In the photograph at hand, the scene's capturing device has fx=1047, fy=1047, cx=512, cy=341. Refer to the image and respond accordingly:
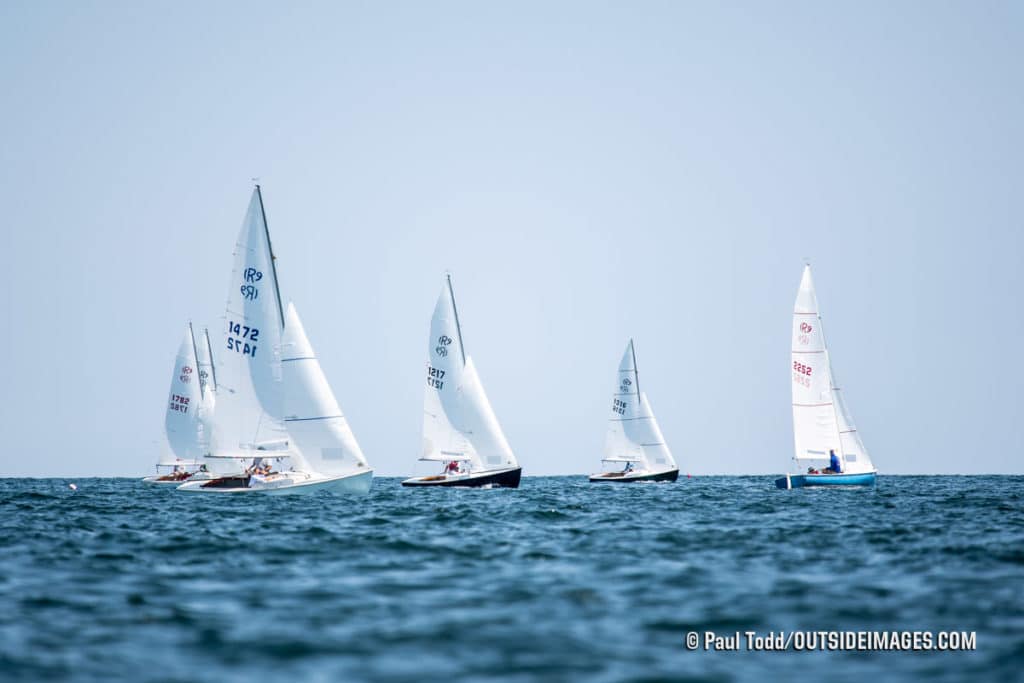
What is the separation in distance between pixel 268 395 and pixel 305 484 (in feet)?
14.8

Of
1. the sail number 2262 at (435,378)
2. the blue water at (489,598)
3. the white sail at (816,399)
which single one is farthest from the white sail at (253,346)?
the white sail at (816,399)

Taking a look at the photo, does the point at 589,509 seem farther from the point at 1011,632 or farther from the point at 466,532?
the point at 1011,632

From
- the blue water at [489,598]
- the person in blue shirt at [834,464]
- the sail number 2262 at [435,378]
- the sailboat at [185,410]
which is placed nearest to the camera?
the blue water at [489,598]

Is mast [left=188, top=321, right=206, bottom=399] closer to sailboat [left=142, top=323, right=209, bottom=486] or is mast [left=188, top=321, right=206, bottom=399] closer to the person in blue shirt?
sailboat [left=142, top=323, right=209, bottom=486]

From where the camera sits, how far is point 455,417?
6028 cm

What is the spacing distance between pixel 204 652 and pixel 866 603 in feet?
28.4

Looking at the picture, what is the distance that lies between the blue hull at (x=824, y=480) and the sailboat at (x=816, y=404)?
1.47 metres

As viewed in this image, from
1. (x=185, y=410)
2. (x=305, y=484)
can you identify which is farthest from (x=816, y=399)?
(x=185, y=410)

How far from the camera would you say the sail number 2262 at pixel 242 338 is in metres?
43.9

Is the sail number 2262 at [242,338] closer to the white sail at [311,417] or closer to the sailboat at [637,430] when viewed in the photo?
the white sail at [311,417]

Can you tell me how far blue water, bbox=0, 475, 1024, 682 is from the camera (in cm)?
1079

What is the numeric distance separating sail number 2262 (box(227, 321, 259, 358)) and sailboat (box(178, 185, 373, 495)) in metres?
0.04

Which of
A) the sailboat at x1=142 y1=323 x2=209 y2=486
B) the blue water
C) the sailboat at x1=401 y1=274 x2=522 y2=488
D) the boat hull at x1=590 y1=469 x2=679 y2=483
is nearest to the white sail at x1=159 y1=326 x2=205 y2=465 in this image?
the sailboat at x1=142 y1=323 x2=209 y2=486

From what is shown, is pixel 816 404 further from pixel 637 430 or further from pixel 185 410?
pixel 185 410
